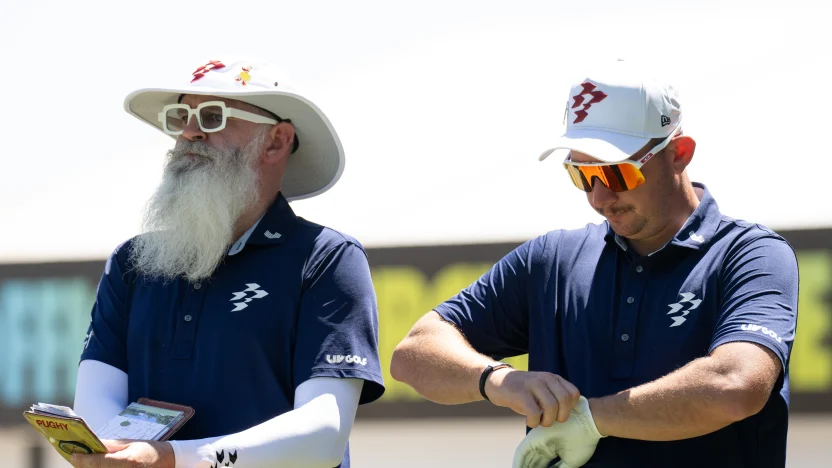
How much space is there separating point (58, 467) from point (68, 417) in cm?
520

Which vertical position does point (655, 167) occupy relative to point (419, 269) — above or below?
above

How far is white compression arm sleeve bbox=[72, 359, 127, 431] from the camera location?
2762 mm

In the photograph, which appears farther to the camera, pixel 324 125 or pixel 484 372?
pixel 324 125

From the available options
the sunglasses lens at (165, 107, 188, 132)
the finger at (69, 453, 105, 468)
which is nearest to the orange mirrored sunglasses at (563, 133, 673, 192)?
the sunglasses lens at (165, 107, 188, 132)

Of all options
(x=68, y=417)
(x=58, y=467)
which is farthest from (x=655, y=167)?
(x=58, y=467)

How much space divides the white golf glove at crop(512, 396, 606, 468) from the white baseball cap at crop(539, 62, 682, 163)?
55 centimetres

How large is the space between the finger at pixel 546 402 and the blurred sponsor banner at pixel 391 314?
14.0 feet

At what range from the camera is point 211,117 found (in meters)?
2.96

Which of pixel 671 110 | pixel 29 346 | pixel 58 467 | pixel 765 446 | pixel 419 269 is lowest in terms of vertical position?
pixel 58 467

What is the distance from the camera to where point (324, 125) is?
122 inches

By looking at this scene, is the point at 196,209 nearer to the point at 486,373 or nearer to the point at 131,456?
the point at 131,456

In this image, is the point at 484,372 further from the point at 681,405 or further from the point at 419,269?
the point at 419,269

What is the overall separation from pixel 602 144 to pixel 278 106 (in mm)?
924

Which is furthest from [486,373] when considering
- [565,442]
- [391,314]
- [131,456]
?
[391,314]
